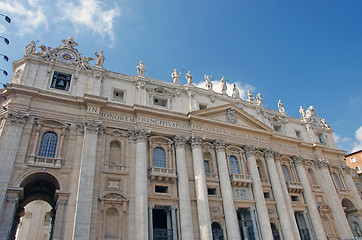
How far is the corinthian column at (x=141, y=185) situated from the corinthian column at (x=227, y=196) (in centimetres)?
837

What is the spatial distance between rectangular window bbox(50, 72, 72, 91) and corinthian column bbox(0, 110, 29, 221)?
466cm

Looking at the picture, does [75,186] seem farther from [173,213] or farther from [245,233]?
[245,233]

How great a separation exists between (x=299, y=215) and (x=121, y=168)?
23237 mm

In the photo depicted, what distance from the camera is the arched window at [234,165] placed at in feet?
102

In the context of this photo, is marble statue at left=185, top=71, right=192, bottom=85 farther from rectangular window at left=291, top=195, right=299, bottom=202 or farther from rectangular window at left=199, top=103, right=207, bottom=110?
rectangular window at left=291, top=195, right=299, bottom=202

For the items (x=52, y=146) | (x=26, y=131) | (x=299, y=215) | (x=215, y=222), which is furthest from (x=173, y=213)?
(x=299, y=215)

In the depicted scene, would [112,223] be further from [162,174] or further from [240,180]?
[240,180]

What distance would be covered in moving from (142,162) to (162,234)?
663 centimetres

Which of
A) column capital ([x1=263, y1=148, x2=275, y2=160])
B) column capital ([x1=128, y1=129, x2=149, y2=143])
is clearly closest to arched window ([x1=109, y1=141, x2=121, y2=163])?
column capital ([x1=128, y1=129, x2=149, y2=143])

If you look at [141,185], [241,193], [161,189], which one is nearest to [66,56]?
[141,185]

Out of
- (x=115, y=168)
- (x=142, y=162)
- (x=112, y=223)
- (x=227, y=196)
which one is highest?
(x=142, y=162)

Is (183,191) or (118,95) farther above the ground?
(118,95)

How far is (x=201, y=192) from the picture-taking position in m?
26.1

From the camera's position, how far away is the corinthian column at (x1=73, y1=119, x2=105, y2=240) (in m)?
20.7
